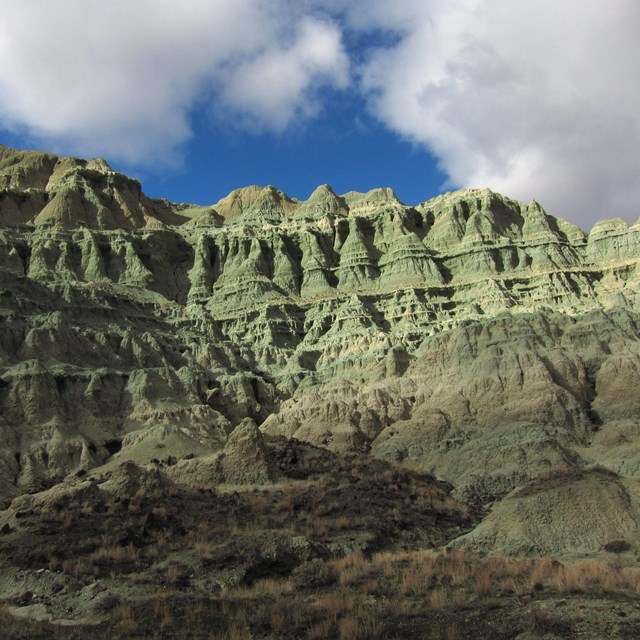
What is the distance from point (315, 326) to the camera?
91.1 metres

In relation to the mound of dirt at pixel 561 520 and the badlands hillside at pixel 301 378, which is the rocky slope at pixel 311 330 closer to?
the badlands hillside at pixel 301 378

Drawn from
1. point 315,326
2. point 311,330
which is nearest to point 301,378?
point 311,330

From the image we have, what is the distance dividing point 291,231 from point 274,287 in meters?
15.9

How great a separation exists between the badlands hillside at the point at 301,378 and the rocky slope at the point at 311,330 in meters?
0.29

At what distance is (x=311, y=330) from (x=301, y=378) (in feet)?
43.5

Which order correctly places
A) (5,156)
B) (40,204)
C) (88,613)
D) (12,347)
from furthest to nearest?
(5,156)
(40,204)
(12,347)
(88,613)

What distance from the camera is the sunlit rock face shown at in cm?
5544

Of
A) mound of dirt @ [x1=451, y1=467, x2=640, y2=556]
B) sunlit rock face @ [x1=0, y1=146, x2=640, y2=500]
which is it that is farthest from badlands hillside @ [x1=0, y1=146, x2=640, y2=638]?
sunlit rock face @ [x1=0, y1=146, x2=640, y2=500]

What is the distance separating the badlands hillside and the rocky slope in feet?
0.95

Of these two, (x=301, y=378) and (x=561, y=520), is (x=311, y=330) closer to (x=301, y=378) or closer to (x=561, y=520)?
(x=301, y=378)

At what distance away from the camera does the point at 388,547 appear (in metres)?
32.2

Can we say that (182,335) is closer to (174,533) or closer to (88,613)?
(174,533)

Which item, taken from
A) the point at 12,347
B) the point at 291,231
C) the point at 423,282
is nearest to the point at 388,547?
the point at 12,347

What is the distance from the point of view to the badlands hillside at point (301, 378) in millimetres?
31703
